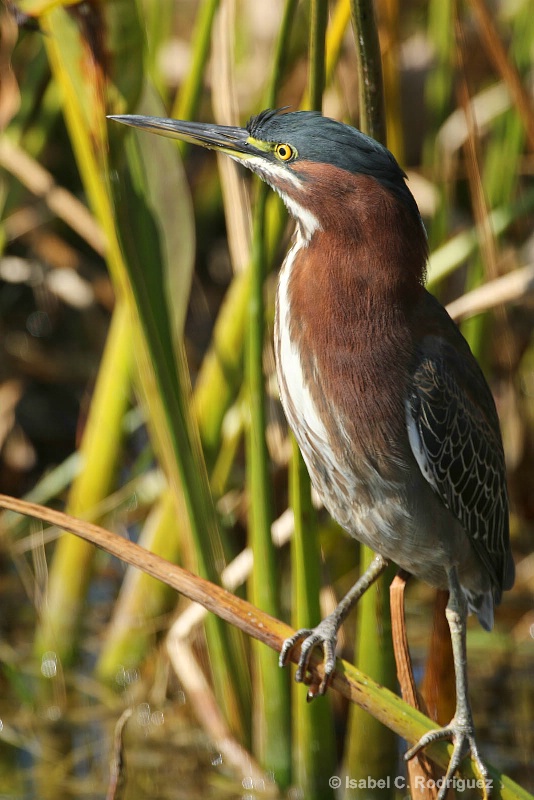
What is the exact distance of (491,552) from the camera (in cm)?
252

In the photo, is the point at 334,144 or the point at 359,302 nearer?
the point at 334,144

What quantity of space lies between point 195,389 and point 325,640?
1.74 m

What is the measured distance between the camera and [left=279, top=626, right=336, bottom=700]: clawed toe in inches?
83.4

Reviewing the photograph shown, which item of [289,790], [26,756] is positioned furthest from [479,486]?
[26,756]

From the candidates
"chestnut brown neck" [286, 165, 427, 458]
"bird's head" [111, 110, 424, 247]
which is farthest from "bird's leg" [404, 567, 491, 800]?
"bird's head" [111, 110, 424, 247]

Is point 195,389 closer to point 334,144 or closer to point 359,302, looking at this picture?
point 359,302

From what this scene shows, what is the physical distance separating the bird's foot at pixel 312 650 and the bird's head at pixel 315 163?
2.78 feet

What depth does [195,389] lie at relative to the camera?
381 centimetres

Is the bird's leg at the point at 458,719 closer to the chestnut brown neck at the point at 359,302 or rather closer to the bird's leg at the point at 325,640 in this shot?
the bird's leg at the point at 325,640

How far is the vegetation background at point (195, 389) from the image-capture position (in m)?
2.43

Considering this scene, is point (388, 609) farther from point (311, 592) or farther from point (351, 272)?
point (351, 272)

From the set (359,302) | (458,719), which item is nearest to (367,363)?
(359,302)

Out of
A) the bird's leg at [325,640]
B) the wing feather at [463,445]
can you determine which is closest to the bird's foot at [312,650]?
the bird's leg at [325,640]

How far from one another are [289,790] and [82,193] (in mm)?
2934
